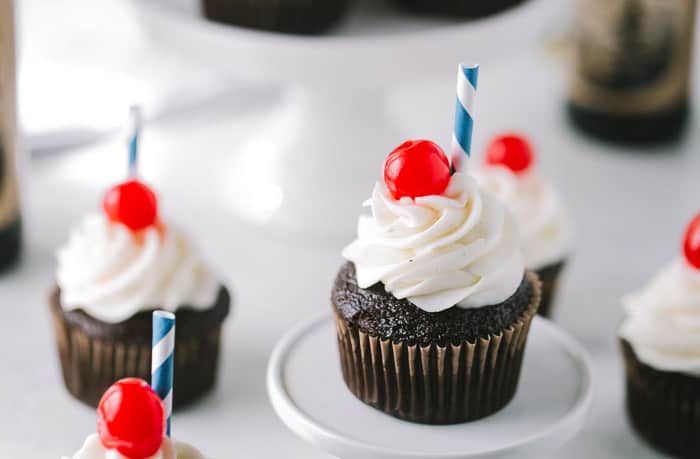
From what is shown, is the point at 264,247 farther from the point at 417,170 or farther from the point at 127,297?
the point at 417,170

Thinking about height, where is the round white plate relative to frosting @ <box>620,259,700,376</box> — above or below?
above

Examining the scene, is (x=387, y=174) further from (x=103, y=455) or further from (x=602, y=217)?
(x=602, y=217)

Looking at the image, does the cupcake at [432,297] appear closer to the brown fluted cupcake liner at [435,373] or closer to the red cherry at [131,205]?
the brown fluted cupcake liner at [435,373]

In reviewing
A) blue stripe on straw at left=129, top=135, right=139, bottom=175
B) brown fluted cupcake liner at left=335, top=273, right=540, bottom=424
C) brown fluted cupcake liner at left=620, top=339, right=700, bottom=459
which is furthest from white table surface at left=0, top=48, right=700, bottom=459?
blue stripe on straw at left=129, top=135, right=139, bottom=175

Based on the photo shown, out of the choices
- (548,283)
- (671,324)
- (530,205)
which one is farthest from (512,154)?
(671,324)

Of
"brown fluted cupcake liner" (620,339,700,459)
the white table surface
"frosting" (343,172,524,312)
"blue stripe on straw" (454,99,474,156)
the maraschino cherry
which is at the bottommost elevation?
the white table surface

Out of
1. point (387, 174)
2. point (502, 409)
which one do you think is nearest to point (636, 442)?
point (502, 409)

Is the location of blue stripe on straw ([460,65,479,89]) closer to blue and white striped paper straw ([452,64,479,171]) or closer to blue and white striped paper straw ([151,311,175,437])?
blue and white striped paper straw ([452,64,479,171])
